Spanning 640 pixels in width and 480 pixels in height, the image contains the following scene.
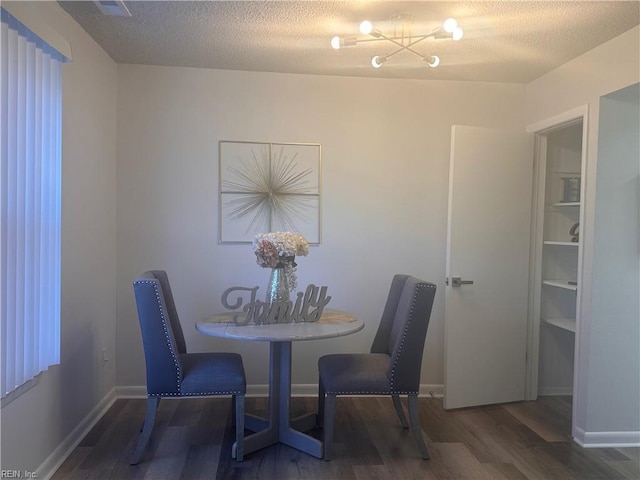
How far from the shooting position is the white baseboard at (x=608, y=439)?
273 cm

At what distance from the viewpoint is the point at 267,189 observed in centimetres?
335

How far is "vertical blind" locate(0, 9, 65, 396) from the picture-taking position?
184 centimetres

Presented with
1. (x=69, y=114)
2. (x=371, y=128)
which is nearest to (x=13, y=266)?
(x=69, y=114)

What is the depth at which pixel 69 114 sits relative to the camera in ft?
8.16

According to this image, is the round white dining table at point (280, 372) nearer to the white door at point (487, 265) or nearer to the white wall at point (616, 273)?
the white door at point (487, 265)

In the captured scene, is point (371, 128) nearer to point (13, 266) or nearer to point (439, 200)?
point (439, 200)

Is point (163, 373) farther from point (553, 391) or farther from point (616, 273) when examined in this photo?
point (553, 391)

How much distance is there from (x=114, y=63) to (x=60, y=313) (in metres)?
1.85

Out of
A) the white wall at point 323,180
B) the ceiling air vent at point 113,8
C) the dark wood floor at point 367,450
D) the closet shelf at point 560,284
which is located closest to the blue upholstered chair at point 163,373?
the dark wood floor at point 367,450

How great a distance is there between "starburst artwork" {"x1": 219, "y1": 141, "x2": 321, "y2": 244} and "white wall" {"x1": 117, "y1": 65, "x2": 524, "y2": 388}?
77 mm

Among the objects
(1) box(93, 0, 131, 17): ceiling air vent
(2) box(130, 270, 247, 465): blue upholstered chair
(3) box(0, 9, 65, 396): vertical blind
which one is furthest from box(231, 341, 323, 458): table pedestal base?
(1) box(93, 0, 131, 17): ceiling air vent

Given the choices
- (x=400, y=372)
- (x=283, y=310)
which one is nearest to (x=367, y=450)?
(x=400, y=372)

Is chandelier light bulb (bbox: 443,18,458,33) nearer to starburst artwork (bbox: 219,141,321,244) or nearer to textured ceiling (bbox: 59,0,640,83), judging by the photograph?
textured ceiling (bbox: 59,0,640,83)

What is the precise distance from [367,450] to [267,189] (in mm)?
1891
